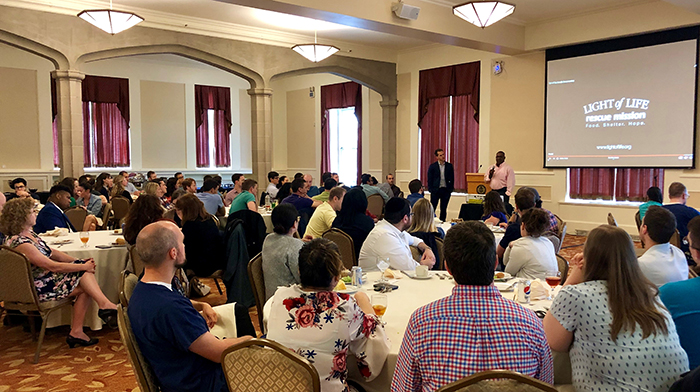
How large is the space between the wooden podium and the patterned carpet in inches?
285

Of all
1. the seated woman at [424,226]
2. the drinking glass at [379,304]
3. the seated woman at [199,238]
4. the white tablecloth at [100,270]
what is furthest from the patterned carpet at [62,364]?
the drinking glass at [379,304]

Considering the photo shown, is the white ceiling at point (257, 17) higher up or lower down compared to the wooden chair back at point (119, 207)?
higher up

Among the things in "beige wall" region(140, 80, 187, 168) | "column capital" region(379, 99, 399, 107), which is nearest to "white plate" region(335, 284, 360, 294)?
"column capital" region(379, 99, 399, 107)

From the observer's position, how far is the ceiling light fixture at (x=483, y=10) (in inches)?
296

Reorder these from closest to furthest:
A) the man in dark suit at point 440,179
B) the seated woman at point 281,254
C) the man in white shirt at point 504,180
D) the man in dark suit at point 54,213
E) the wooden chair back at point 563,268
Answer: the seated woman at point 281,254 → the wooden chair back at point 563,268 → the man in dark suit at point 54,213 → the man in white shirt at point 504,180 → the man in dark suit at point 440,179

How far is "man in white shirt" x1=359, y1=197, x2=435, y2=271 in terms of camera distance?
3.85 m

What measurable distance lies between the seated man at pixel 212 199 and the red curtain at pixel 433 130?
674 cm

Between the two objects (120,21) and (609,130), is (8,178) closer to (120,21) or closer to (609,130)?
(120,21)

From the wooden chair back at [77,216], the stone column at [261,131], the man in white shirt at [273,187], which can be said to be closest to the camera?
the wooden chair back at [77,216]

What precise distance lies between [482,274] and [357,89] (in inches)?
533

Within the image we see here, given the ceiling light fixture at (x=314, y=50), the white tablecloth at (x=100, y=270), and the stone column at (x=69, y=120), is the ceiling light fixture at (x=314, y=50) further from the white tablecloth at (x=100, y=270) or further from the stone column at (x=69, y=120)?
the white tablecloth at (x=100, y=270)

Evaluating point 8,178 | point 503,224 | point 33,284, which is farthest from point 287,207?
point 8,178

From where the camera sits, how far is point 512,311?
1783 millimetres

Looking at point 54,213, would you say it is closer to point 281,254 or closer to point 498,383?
point 281,254
